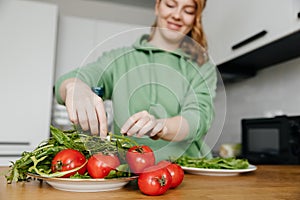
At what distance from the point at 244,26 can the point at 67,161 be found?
1.44 m

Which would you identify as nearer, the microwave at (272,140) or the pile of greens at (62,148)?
the pile of greens at (62,148)

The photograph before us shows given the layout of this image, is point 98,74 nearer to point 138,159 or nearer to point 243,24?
point 138,159

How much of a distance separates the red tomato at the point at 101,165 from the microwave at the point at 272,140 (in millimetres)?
1131

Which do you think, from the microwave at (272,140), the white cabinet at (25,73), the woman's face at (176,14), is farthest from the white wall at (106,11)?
the woman's face at (176,14)

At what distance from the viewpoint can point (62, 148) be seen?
63cm

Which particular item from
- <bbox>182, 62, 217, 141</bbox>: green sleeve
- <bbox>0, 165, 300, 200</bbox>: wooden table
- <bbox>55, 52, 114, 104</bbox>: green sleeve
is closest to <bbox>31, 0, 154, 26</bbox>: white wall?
<bbox>55, 52, 114, 104</bbox>: green sleeve

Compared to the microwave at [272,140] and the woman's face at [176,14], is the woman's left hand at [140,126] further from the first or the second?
the microwave at [272,140]

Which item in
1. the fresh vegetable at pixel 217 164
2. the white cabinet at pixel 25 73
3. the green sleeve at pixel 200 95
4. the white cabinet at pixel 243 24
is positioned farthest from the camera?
the white cabinet at pixel 25 73

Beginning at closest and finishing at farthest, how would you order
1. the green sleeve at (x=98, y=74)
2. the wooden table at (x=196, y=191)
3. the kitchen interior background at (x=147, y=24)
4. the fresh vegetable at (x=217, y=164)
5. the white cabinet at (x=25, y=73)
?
the wooden table at (x=196, y=191) → the green sleeve at (x=98, y=74) → the fresh vegetable at (x=217, y=164) → the kitchen interior background at (x=147, y=24) → the white cabinet at (x=25, y=73)

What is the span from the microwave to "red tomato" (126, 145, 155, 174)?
1.09 metres

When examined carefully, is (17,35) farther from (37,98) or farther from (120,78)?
(120,78)

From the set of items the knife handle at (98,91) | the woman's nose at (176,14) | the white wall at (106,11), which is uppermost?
the white wall at (106,11)

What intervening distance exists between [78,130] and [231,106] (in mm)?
1796

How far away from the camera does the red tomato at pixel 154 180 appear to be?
0.55 m
